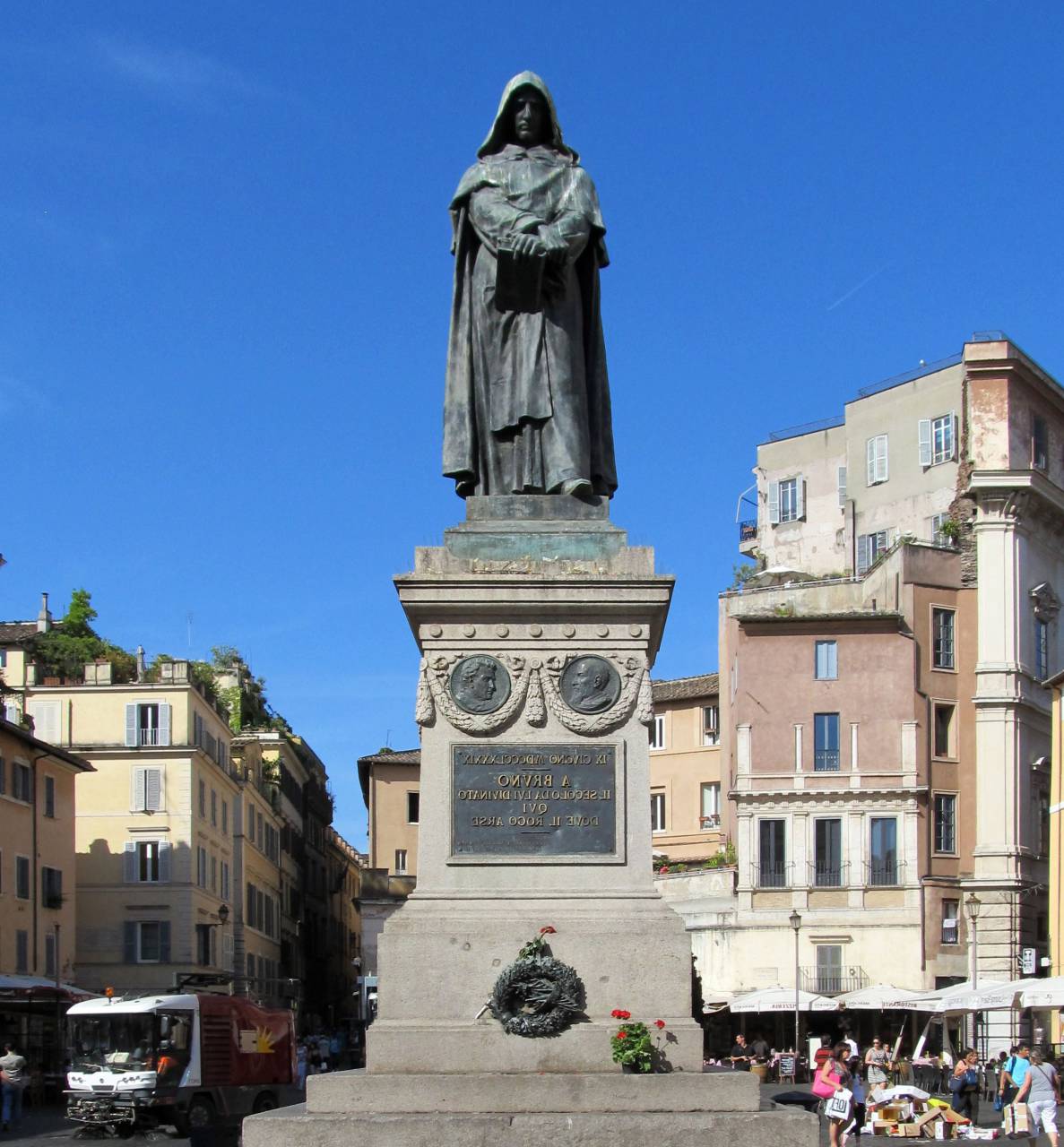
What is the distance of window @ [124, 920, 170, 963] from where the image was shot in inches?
2771

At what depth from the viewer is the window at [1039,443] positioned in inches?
2432

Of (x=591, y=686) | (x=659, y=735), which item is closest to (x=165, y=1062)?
(x=591, y=686)

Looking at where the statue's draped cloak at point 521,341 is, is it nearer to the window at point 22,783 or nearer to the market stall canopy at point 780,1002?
the market stall canopy at point 780,1002

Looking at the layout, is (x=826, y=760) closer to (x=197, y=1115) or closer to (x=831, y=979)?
Result: (x=831, y=979)

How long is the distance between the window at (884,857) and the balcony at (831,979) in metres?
2.58

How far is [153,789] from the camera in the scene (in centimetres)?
7200

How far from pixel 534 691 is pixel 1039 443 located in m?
52.1

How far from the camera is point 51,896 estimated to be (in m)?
62.4

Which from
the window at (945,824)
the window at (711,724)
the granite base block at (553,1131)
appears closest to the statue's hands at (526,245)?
the granite base block at (553,1131)

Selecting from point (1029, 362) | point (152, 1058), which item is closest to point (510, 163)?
point (152, 1058)

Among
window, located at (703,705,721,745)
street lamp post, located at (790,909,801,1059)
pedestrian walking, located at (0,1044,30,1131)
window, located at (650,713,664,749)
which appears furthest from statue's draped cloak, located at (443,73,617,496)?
window, located at (650,713,664,749)

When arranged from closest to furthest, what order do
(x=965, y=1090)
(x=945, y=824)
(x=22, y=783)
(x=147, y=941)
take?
(x=965, y=1090), (x=945, y=824), (x=22, y=783), (x=147, y=941)

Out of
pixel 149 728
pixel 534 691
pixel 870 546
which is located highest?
pixel 870 546

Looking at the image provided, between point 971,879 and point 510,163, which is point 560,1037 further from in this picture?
point 971,879
